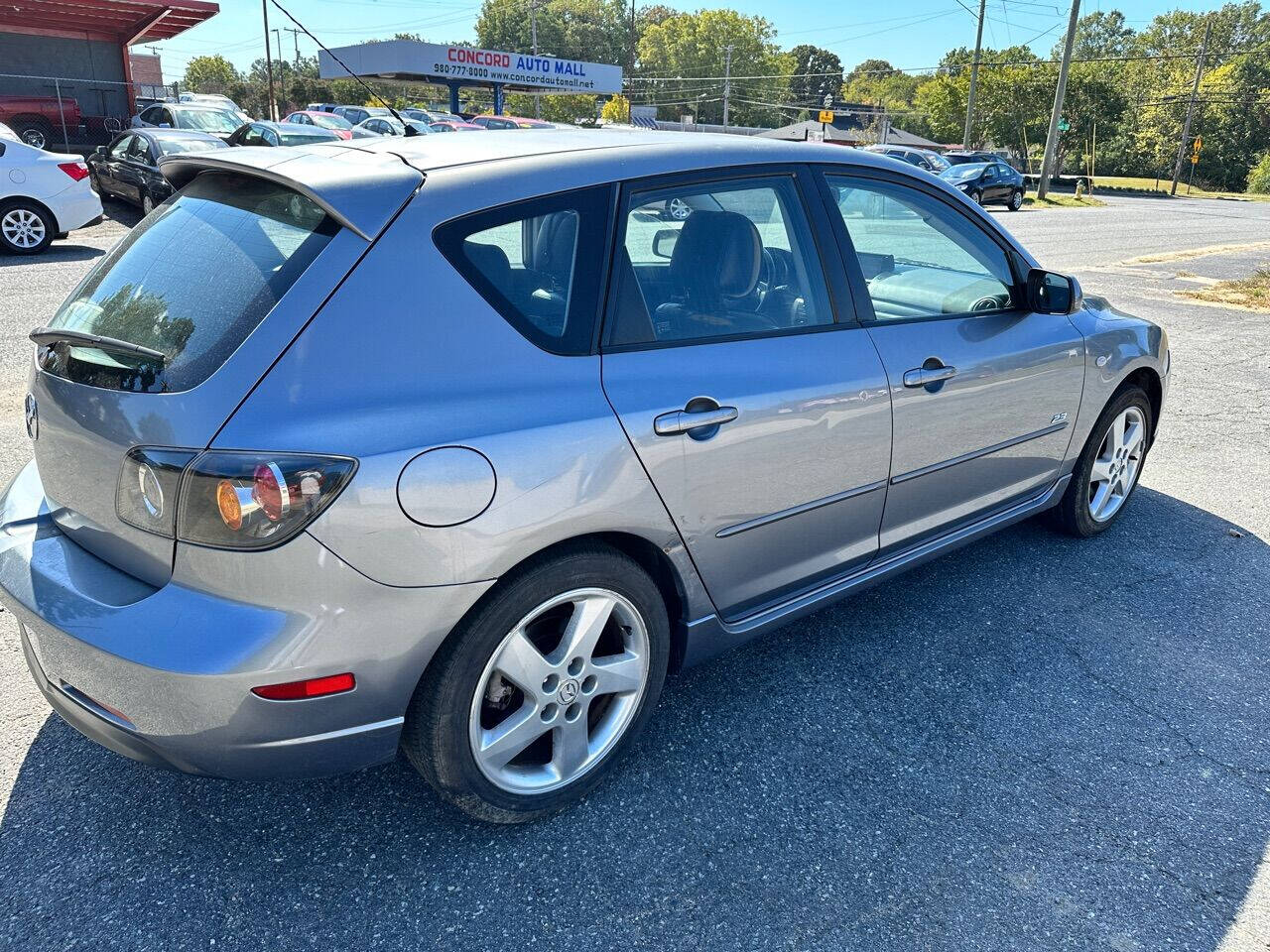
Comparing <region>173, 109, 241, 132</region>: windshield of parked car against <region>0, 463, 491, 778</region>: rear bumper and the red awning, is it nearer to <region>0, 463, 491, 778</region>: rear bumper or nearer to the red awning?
the red awning

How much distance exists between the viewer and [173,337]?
214cm

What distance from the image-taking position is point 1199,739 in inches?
116

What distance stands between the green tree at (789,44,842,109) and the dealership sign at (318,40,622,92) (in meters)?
74.6

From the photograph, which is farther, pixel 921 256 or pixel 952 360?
pixel 921 256

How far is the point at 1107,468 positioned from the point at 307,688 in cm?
366

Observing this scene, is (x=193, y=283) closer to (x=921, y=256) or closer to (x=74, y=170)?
(x=921, y=256)

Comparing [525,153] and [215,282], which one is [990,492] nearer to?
[525,153]

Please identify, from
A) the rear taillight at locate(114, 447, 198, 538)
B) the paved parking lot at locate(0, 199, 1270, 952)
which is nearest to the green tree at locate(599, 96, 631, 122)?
the paved parking lot at locate(0, 199, 1270, 952)

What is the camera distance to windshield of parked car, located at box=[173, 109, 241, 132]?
58.7ft

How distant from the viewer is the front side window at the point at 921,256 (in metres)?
3.21

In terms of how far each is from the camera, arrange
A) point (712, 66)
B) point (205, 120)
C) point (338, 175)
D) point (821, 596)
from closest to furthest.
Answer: point (338, 175), point (821, 596), point (205, 120), point (712, 66)

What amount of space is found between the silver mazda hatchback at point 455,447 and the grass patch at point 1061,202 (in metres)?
33.0

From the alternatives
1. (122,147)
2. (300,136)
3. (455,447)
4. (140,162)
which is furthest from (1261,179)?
(455,447)

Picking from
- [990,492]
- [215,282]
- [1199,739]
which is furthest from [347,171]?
[1199,739]
